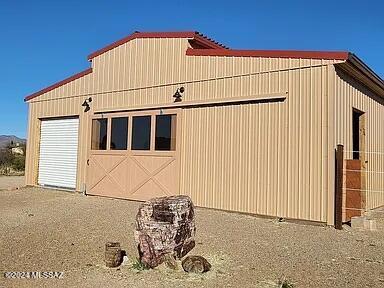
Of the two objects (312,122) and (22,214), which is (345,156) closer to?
(312,122)

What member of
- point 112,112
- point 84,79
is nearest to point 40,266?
point 112,112

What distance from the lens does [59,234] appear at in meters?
7.57

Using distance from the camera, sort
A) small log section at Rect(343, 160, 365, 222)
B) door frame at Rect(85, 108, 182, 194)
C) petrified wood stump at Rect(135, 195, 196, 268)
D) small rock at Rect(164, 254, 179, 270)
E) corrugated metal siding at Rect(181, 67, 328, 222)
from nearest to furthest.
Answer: small rock at Rect(164, 254, 179, 270)
petrified wood stump at Rect(135, 195, 196, 268)
corrugated metal siding at Rect(181, 67, 328, 222)
small log section at Rect(343, 160, 365, 222)
door frame at Rect(85, 108, 182, 194)

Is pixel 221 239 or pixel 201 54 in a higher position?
pixel 201 54

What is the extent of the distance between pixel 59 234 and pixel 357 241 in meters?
5.41

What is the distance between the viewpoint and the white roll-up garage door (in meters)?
14.6

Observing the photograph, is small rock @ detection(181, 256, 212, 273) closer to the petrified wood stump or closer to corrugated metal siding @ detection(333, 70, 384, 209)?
the petrified wood stump

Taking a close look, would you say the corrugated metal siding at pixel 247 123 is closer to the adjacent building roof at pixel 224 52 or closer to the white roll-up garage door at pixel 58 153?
the adjacent building roof at pixel 224 52

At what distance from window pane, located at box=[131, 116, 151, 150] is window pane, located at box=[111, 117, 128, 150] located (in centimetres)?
38

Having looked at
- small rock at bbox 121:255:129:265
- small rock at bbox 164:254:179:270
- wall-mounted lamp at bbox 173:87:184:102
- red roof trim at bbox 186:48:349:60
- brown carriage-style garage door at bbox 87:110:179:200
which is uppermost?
red roof trim at bbox 186:48:349:60

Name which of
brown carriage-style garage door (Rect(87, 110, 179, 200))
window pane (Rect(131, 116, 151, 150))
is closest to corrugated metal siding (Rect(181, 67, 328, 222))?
brown carriage-style garage door (Rect(87, 110, 179, 200))

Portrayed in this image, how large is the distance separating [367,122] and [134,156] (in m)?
6.64

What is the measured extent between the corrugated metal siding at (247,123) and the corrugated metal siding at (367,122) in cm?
73

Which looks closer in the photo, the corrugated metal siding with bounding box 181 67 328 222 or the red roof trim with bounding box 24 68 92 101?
the corrugated metal siding with bounding box 181 67 328 222
